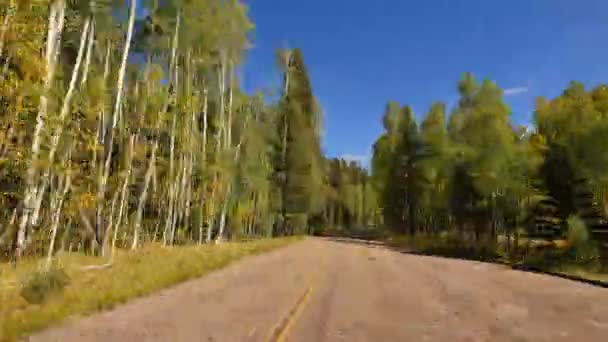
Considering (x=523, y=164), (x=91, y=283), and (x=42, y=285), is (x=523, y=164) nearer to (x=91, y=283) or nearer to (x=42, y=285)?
(x=91, y=283)

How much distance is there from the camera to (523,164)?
Answer: 30.9m

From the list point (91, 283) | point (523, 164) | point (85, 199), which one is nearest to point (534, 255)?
point (523, 164)

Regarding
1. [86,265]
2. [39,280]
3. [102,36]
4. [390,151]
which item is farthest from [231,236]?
[39,280]

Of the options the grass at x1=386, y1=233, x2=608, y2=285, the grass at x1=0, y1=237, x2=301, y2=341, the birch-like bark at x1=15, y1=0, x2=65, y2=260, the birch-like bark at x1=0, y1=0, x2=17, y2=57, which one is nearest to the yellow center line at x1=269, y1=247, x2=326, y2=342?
the grass at x1=0, y1=237, x2=301, y2=341

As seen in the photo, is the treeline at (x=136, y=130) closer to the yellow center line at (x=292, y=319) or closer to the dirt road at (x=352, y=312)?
the dirt road at (x=352, y=312)

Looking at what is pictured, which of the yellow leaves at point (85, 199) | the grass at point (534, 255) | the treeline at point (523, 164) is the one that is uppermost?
the treeline at point (523, 164)

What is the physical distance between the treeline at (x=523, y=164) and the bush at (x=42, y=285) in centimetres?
2217

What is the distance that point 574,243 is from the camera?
22406 mm

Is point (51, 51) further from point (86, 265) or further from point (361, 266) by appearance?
point (361, 266)

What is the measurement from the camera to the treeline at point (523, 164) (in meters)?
26.5

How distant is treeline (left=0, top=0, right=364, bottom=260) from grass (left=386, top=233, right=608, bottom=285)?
16.1 metres

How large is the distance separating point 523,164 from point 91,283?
26979 millimetres

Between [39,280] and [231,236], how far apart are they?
3585 cm

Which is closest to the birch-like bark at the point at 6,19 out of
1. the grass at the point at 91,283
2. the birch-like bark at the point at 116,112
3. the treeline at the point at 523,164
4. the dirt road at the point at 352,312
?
the grass at the point at 91,283
